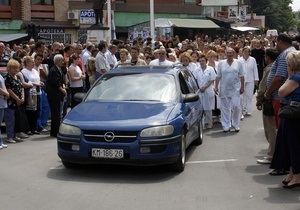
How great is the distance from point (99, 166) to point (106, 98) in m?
1.21

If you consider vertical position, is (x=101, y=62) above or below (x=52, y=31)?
below

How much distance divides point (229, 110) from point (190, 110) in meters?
3.19

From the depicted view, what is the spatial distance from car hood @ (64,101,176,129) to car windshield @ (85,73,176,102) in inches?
9.4

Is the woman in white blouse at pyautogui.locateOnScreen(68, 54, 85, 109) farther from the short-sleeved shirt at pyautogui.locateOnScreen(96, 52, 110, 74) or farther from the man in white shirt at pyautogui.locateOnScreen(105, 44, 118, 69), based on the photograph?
the man in white shirt at pyautogui.locateOnScreen(105, 44, 118, 69)

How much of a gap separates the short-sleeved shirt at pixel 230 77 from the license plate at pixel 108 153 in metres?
5.11

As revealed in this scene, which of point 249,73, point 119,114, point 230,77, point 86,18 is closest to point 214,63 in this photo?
point 230,77

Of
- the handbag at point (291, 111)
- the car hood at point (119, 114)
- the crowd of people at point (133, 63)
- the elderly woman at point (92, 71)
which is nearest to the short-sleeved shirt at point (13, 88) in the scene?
the crowd of people at point (133, 63)

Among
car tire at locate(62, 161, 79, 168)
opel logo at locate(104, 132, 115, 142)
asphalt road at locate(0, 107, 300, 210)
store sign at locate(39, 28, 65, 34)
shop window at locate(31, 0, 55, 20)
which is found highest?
shop window at locate(31, 0, 55, 20)

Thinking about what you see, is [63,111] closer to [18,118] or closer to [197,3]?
[18,118]

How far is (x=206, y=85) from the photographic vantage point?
12516 mm

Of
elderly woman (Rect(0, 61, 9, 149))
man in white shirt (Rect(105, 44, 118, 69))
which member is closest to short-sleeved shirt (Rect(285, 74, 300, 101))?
elderly woman (Rect(0, 61, 9, 149))

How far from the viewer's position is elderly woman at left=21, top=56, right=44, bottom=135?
1165cm

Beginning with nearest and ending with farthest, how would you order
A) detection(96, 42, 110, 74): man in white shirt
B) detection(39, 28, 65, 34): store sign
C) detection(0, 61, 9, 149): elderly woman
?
detection(0, 61, 9, 149): elderly woman, detection(96, 42, 110, 74): man in white shirt, detection(39, 28, 65, 34): store sign

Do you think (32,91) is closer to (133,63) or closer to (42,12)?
(133,63)
